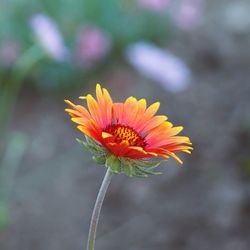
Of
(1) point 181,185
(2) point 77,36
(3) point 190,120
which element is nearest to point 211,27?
(3) point 190,120

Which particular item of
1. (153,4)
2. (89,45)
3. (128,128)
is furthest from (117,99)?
(128,128)

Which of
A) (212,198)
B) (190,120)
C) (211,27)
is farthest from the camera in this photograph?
(211,27)

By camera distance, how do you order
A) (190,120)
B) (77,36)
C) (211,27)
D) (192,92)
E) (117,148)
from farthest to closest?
(211,27) < (192,92) < (190,120) < (77,36) < (117,148)

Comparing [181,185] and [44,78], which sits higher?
[44,78]

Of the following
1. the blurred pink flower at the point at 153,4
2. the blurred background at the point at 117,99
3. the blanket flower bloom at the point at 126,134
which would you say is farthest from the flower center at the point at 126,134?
the blurred pink flower at the point at 153,4

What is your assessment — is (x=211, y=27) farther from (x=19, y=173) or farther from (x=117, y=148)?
(x=117, y=148)

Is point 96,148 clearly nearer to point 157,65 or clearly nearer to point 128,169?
point 128,169

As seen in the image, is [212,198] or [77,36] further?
[77,36]
